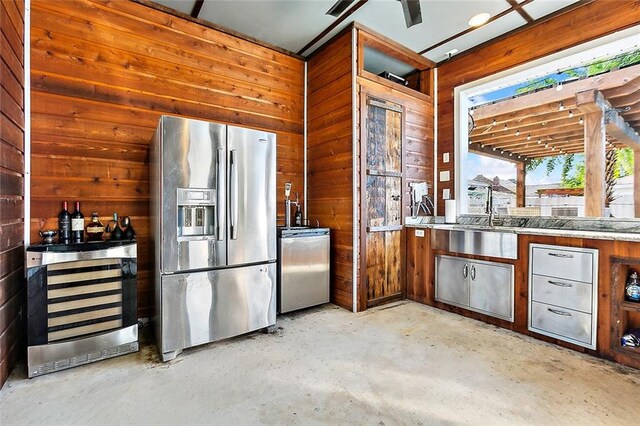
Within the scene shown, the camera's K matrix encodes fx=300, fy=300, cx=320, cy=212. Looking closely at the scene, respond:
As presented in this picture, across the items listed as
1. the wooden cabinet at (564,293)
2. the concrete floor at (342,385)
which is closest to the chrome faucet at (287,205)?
the concrete floor at (342,385)

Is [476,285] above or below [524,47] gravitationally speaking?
below

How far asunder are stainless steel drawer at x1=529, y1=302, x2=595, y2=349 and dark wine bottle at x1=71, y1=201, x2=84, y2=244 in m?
3.94

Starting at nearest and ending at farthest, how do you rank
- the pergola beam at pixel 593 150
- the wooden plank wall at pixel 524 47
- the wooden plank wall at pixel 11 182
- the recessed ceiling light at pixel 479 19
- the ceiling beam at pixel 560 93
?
the wooden plank wall at pixel 11 182
the wooden plank wall at pixel 524 47
the ceiling beam at pixel 560 93
the pergola beam at pixel 593 150
the recessed ceiling light at pixel 479 19

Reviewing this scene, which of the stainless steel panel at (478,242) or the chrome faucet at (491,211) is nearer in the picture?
the stainless steel panel at (478,242)

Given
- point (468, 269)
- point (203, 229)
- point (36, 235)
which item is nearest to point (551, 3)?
point (468, 269)

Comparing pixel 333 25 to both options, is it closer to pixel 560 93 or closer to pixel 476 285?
pixel 560 93

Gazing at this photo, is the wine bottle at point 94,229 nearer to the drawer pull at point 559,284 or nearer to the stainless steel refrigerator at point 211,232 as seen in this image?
the stainless steel refrigerator at point 211,232

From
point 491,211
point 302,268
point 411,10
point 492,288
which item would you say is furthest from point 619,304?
point 411,10

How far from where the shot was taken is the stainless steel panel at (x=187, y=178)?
225 centimetres

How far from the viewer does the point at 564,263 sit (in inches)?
98.6

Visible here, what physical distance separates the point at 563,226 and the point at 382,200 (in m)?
1.82

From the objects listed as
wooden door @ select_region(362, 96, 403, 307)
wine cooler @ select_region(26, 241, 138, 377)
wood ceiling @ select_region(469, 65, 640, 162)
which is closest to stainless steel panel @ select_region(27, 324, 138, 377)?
wine cooler @ select_region(26, 241, 138, 377)

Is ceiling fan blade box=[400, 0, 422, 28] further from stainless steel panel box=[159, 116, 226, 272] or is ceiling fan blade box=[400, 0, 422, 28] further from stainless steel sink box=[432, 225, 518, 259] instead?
stainless steel sink box=[432, 225, 518, 259]

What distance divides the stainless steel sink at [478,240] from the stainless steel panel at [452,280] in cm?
14
